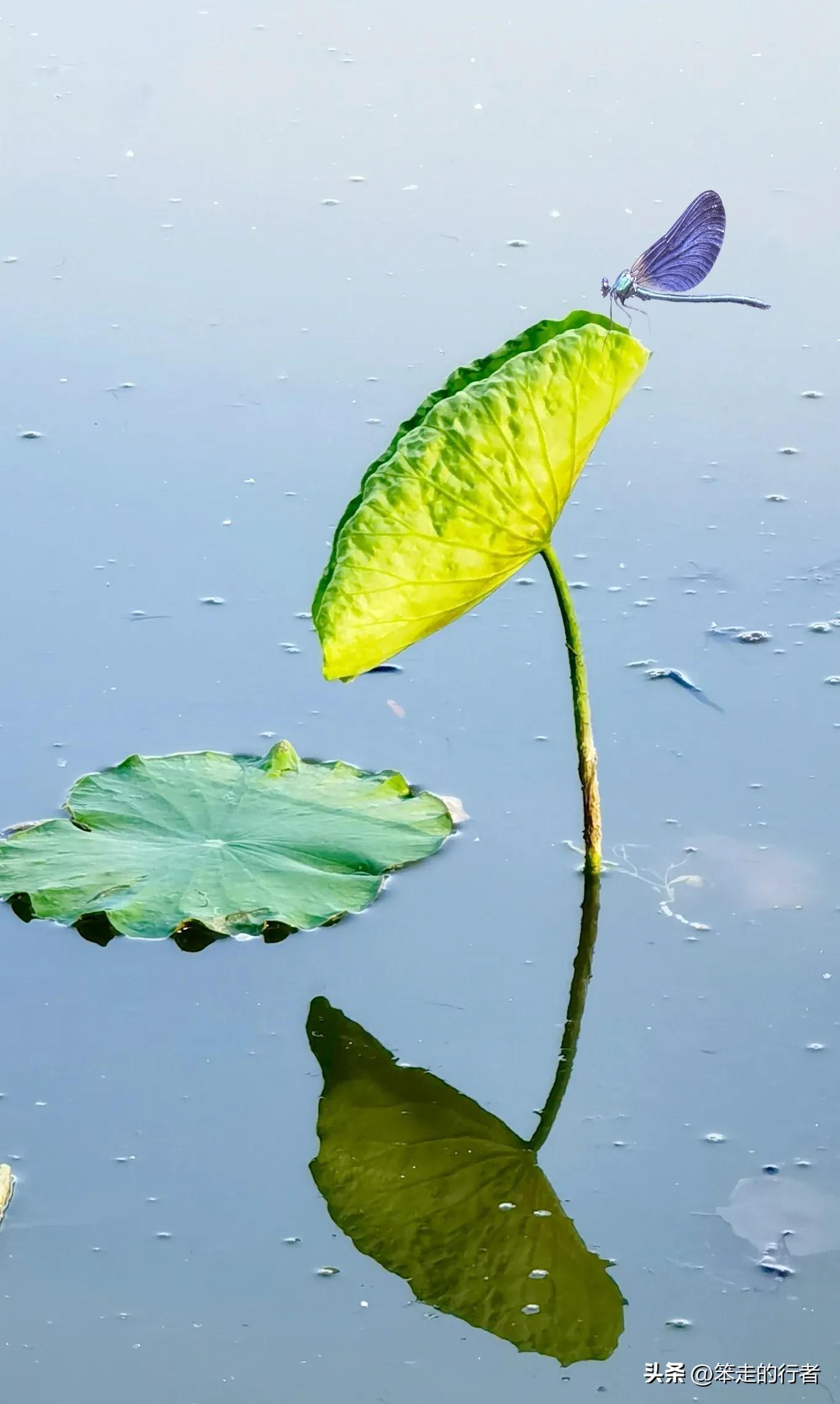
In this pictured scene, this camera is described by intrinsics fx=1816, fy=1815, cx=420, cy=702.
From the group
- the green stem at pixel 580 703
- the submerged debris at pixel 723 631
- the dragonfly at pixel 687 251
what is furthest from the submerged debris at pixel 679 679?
the dragonfly at pixel 687 251

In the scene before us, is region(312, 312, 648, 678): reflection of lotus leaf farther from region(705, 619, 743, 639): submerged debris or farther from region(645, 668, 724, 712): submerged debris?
region(705, 619, 743, 639): submerged debris

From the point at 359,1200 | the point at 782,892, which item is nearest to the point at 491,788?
the point at 782,892

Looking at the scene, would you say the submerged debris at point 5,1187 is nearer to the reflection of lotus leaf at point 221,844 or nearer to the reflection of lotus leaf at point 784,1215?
the reflection of lotus leaf at point 221,844

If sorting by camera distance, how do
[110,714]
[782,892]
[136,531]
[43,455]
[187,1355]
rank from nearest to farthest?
[187,1355], [782,892], [110,714], [136,531], [43,455]

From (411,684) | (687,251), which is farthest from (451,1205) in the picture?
(687,251)

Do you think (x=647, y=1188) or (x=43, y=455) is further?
(x=43, y=455)

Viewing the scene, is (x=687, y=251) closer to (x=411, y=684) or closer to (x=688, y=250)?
(x=688, y=250)

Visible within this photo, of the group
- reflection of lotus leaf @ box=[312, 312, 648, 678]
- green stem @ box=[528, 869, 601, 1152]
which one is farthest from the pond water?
reflection of lotus leaf @ box=[312, 312, 648, 678]

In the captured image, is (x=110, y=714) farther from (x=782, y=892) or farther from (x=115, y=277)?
(x=115, y=277)
